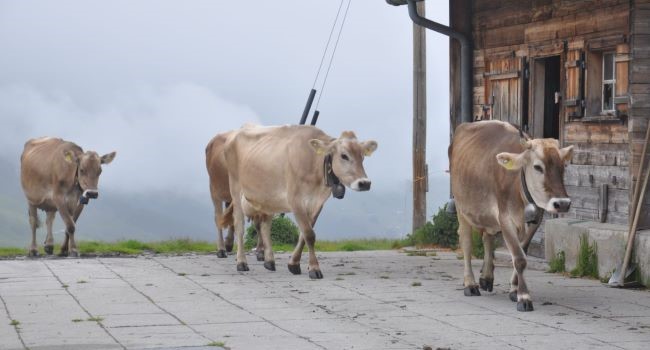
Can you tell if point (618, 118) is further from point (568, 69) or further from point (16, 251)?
point (16, 251)

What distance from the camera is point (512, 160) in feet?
40.5

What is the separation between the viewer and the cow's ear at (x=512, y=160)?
40.5 ft

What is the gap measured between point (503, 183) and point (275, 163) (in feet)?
13.8

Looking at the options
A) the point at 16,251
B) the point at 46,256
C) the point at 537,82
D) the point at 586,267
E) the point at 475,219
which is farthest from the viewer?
the point at 16,251

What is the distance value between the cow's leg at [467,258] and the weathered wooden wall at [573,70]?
2.46 meters

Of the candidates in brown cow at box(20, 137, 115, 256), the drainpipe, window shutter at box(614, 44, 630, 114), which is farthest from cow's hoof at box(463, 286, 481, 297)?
brown cow at box(20, 137, 115, 256)

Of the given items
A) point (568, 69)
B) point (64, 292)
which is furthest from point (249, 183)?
point (568, 69)

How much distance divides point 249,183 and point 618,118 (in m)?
4.83

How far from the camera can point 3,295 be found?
1359 cm

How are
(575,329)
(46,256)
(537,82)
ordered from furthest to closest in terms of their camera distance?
(46,256), (537,82), (575,329)

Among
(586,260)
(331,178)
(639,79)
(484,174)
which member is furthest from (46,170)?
(639,79)

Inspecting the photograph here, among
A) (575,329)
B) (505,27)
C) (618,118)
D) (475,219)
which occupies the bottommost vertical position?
(575,329)

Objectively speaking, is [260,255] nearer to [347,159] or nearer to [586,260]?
[347,159]

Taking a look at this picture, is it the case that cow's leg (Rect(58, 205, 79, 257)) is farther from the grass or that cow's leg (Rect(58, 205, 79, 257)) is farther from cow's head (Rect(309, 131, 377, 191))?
cow's head (Rect(309, 131, 377, 191))
